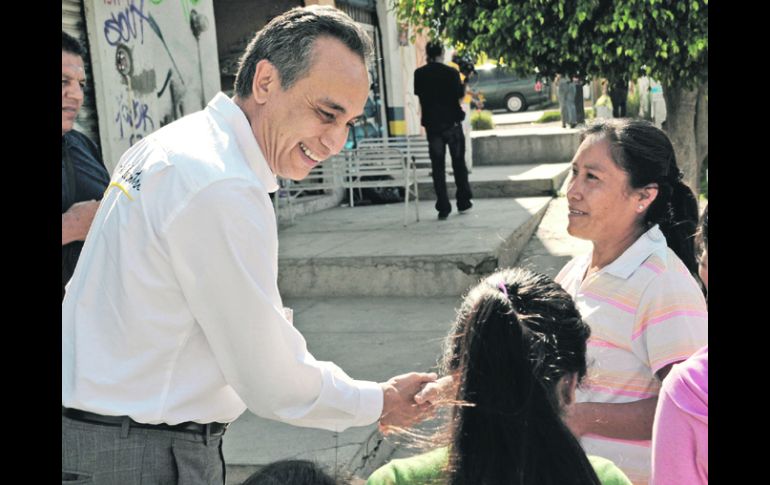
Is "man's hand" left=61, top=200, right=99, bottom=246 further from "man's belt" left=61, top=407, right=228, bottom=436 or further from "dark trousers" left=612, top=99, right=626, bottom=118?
"dark trousers" left=612, top=99, right=626, bottom=118

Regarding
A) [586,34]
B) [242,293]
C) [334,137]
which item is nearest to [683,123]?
[586,34]

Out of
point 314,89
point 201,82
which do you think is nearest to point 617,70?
point 201,82

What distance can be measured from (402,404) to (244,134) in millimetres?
786

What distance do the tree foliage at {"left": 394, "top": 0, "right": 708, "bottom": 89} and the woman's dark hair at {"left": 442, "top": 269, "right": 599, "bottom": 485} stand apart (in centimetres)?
460

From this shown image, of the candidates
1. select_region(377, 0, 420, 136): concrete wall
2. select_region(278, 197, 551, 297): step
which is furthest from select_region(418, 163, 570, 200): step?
select_region(278, 197, 551, 297): step

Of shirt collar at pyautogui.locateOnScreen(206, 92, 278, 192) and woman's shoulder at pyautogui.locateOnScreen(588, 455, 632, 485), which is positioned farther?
shirt collar at pyautogui.locateOnScreen(206, 92, 278, 192)

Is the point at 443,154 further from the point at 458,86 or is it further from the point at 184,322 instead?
the point at 184,322

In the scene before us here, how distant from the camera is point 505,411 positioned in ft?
5.67

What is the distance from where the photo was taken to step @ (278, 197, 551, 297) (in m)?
7.20

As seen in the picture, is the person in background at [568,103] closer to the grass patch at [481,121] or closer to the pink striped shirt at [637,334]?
the grass patch at [481,121]

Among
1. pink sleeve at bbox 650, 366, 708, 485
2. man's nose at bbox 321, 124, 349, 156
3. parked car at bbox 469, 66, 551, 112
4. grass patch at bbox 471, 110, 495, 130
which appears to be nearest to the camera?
pink sleeve at bbox 650, 366, 708, 485
